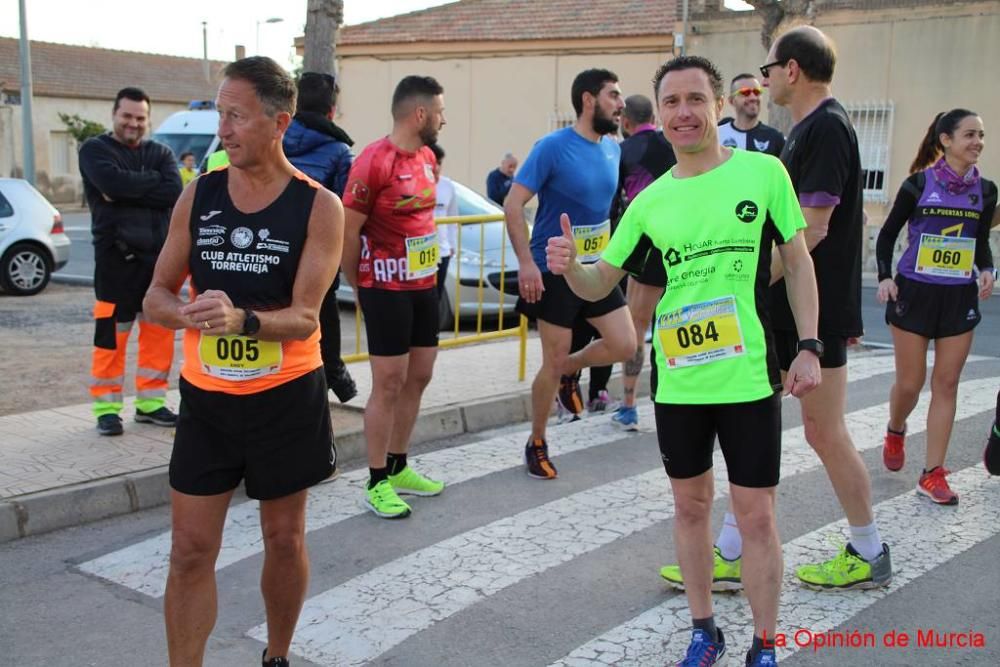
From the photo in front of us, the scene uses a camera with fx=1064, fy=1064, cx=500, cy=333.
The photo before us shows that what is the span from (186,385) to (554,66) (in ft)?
77.7

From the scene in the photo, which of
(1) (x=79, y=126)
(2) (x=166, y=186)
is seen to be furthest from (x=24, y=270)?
(1) (x=79, y=126)

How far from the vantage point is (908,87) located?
69.3ft

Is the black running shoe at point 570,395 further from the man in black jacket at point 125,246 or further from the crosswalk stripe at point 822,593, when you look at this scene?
the man in black jacket at point 125,246

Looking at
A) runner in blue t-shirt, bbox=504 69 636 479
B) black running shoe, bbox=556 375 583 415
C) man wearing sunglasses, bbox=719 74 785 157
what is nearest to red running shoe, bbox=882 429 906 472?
runner in blue t-shirt, bbox=504 69 636 479

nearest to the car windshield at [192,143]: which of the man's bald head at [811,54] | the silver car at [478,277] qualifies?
the silver car at [478,277]

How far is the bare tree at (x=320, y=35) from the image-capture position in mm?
10094

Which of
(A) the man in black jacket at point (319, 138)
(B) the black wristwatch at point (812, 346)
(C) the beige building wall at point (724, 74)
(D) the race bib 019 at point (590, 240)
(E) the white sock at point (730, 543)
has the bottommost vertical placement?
(E) the white sock at point (730, 543)

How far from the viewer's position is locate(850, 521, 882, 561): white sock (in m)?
4.35

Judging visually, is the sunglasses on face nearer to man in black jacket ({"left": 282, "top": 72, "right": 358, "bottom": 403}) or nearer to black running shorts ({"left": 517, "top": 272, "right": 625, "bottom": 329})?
black running shorts ({"left": 517, "top": 272, "right": 625, "bottom": 329})

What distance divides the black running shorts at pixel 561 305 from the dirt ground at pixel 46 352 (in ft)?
11.2

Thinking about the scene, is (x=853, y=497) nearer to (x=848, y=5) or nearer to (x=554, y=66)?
(x=848, y=5)

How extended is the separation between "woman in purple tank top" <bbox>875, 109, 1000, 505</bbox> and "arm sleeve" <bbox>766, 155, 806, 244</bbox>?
2.30 m

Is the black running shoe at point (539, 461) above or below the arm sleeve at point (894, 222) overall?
below

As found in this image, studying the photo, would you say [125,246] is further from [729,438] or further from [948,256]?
[948,256]
